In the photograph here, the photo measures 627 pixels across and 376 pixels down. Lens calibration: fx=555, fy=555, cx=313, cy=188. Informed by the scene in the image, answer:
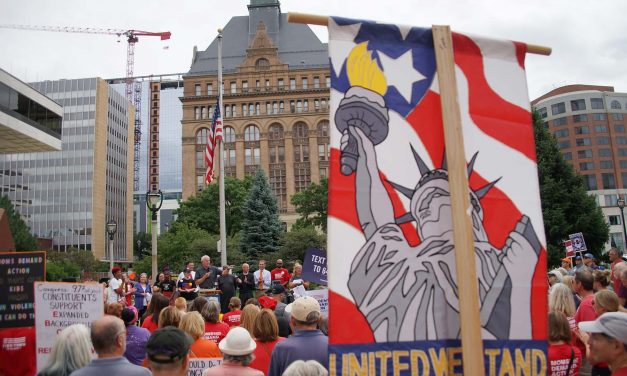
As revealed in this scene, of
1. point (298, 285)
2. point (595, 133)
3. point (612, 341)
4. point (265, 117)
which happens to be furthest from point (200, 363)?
point (595, 133)

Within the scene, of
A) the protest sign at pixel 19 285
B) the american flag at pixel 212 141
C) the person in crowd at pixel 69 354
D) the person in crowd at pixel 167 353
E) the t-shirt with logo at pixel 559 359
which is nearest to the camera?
the person in crowd at pixel 167 353

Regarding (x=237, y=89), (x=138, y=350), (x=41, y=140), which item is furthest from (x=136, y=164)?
(x=138, y=350)

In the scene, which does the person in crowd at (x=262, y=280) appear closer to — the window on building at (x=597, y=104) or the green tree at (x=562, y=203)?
the green tree at (x=562, y=203)

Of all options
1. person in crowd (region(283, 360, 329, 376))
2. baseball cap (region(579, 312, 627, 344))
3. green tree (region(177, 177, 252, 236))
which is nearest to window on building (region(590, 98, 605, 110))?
green tree (region(177, 177, 252, 236))

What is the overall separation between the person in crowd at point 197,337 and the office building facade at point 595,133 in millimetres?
104844

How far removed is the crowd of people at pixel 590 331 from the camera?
3.44 metres

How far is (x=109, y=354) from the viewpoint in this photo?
3.91 m

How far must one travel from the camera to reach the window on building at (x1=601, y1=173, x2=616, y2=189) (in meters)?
99.6

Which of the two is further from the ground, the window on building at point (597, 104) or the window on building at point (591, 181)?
the window on building at point (597, 104)

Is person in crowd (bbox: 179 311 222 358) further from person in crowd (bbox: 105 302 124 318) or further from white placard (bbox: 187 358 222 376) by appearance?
person in crowd (bbox: 105 302 124 318)

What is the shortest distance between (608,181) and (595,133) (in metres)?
9.06

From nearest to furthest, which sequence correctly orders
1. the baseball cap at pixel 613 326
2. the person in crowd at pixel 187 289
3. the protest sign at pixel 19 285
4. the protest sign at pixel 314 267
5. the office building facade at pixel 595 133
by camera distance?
the baseball cap at pixel 613 326
the protest sign at pixel 19 285
the protest sign at pixel 314 267
the person in crowd at pixel 187 289
the office building facade at pixel 595 133

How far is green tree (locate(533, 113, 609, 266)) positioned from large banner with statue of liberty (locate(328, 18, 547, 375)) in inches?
1286

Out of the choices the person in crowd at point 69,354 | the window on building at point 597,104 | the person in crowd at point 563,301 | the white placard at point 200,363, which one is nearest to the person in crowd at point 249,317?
the white placard at point 200,363
